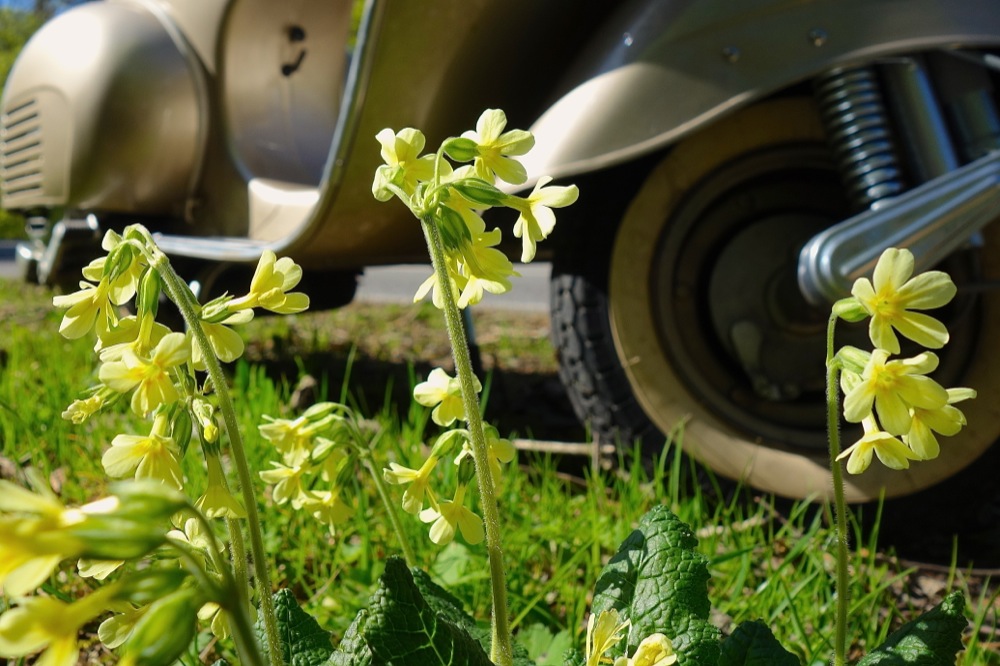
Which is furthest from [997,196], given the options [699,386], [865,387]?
[865,387]

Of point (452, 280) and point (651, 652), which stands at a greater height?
point (452, 280)

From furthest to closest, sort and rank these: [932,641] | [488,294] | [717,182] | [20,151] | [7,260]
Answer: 1. [7,260]
2. [488,294]
3. [20,151]
4. [717,182]
5. [932,641]

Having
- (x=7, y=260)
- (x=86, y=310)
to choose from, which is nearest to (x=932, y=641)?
(x=86, y=310)

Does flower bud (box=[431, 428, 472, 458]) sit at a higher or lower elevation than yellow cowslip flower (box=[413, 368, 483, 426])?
lower

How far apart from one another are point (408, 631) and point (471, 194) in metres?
0.32

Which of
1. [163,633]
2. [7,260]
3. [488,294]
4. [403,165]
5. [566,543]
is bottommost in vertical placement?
[7,260]

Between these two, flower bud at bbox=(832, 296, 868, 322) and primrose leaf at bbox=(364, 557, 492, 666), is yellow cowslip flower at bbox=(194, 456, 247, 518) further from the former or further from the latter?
flower bud at bbox=(832, 296, 868, 322)

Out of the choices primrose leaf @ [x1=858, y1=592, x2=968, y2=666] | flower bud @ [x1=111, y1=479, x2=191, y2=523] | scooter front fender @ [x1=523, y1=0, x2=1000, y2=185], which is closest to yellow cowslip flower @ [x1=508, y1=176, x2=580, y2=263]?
flower bud @ [x1=111, y1=479, x2=191, y2=523]

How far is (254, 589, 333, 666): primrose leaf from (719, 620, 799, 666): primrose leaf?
0.35 metres

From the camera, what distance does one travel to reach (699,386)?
1564mm

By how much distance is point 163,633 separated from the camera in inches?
15.6

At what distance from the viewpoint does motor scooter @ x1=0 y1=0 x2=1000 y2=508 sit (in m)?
1.33

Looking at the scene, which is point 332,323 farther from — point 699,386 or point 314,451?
point 314,451

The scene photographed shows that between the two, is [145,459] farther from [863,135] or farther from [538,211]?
[863,135]
